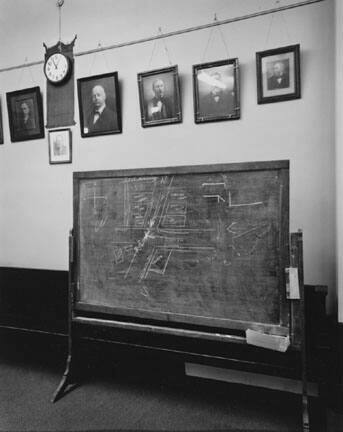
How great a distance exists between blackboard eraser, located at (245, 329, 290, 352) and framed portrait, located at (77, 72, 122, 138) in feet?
6.04

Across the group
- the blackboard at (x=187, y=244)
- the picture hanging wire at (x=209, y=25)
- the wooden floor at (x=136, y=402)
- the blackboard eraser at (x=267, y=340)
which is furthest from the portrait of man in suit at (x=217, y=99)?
the wooden floor at (x=136, y=402)

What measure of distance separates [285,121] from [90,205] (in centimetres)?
141

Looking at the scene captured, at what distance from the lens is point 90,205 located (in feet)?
8.27

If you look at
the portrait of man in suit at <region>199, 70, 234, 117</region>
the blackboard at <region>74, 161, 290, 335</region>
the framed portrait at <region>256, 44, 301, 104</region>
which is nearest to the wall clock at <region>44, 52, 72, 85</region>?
the blackboard at <region>74, 161, 290, 335</region>

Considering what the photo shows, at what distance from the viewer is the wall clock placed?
3.15 m

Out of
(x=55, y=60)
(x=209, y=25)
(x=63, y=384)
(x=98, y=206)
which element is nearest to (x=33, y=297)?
(x=63, y=384)

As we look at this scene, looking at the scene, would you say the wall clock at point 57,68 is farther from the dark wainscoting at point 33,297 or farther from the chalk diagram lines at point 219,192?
the chalk diagram lines at point 219,192

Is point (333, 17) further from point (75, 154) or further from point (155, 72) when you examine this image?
point (75, 154)

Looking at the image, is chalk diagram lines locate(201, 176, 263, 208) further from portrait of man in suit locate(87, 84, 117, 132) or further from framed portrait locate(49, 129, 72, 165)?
framed portrait locate(49, 129, 72, 165)

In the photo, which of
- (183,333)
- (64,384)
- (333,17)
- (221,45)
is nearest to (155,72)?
(221,45)

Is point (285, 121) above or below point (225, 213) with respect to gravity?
above

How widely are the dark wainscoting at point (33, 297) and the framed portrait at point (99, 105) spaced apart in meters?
1.22

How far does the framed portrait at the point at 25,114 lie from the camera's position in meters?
3.34

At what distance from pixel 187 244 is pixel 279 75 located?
126cm
